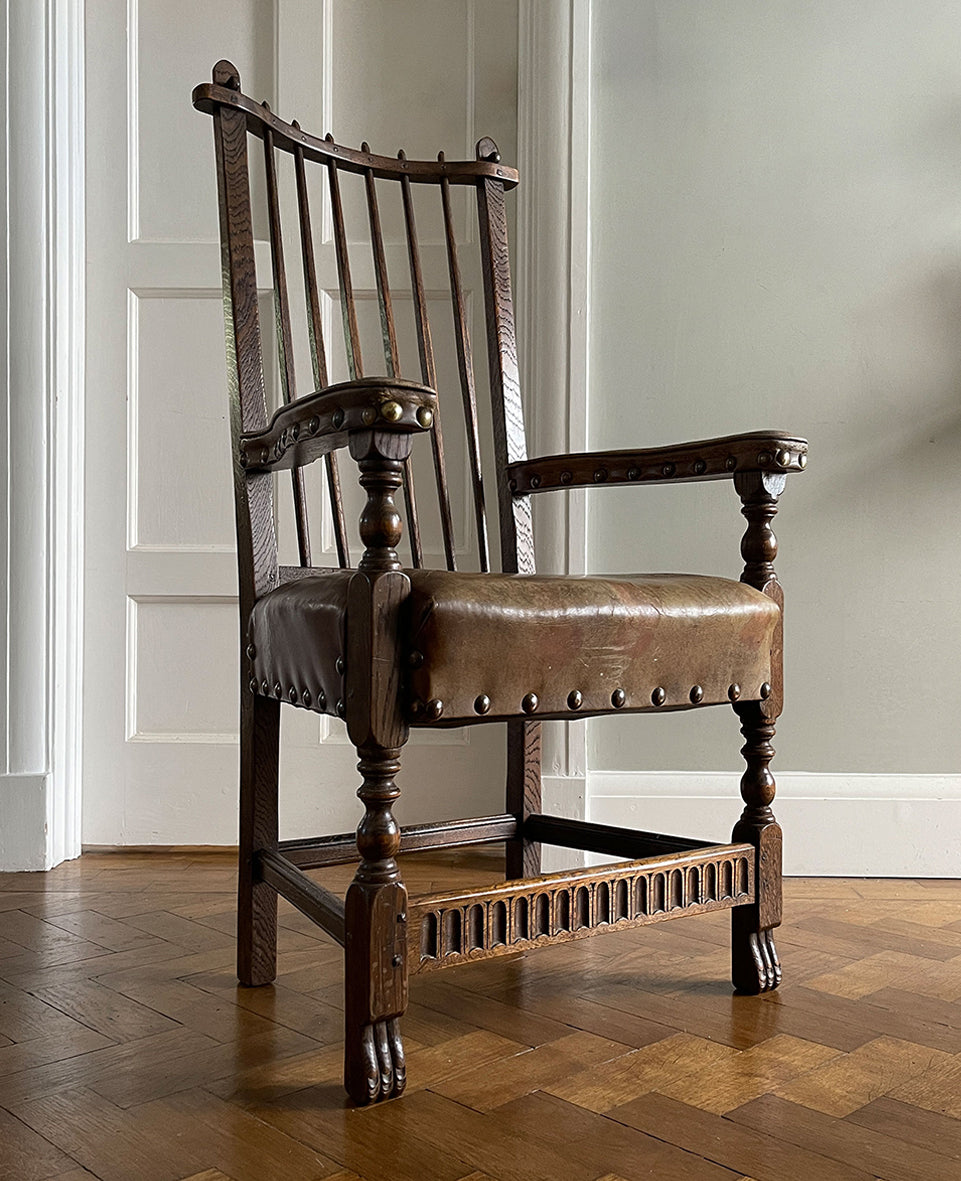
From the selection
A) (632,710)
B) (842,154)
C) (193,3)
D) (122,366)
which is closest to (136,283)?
(122,366)

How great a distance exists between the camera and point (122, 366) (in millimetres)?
2186

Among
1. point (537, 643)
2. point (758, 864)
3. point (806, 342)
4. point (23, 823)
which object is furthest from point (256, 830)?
point (806, 342)

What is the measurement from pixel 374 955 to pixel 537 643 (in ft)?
1.08

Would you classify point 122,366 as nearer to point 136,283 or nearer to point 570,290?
point 136,283

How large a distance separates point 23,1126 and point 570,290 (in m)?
1.54

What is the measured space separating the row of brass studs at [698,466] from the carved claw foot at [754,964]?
56cm

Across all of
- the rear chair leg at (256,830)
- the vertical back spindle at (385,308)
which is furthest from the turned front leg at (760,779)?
the rear chair leg at (256,830)

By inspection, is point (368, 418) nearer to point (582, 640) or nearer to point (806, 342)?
point (582, 640)

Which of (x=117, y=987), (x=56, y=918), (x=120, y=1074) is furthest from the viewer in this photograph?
(x=56, y=918)

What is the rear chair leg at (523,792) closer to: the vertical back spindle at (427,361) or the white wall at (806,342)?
the vertical back spindle at (427,361)

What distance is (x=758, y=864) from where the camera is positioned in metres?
1.38

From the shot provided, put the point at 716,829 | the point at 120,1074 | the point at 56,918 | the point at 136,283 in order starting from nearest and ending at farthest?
the point at 120,1074, the point at 56,918, the point at 716,829, the point at 136,283

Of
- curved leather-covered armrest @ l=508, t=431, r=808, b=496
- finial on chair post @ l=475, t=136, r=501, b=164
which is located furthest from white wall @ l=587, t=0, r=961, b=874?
curved leather-covered armrest @ l=508, t=431, r=808, b=496

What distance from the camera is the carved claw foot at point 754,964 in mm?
1391
